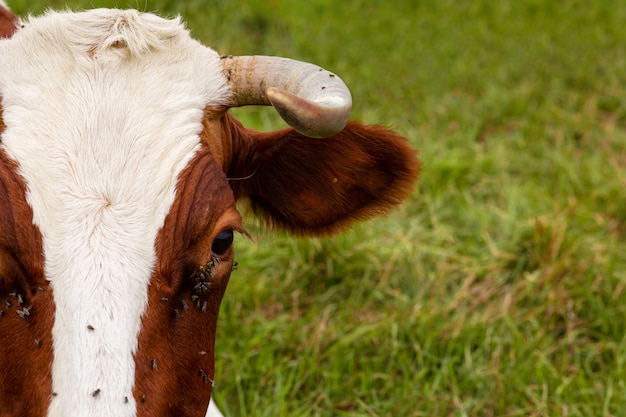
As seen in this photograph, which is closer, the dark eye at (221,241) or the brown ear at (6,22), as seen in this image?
the dark eye at (221,241)

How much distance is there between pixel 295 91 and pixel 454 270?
2979 mm

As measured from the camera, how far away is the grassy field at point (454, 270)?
457cm

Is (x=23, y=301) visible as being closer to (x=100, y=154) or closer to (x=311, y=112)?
(x=100, y=154)

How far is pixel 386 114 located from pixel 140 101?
493 cm

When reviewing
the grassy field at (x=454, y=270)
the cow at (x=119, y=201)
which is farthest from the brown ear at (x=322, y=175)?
the grassy field at (x=454, y=270)

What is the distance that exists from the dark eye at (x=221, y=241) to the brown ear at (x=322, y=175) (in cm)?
40

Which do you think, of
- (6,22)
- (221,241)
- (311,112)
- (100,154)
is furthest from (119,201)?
(6,22)

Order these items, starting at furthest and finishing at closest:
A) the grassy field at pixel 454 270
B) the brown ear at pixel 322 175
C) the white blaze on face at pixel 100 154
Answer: the grassy field at pixel 454 270 < the brown ear at pixel 322 175 < the white blaze on face at pixel 100 154

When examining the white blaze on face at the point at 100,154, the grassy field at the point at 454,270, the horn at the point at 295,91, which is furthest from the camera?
the grassy field at the point at 454,270

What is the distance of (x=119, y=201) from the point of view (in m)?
2.52

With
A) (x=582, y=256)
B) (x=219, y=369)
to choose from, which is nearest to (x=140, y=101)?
(x=219, y=369)

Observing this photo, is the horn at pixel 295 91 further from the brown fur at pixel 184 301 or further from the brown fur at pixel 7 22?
the brown fur at pixel 7 22

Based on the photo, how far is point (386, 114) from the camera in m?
7.48

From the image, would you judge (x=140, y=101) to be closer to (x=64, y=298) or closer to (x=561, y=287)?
(x=64, y=298)
